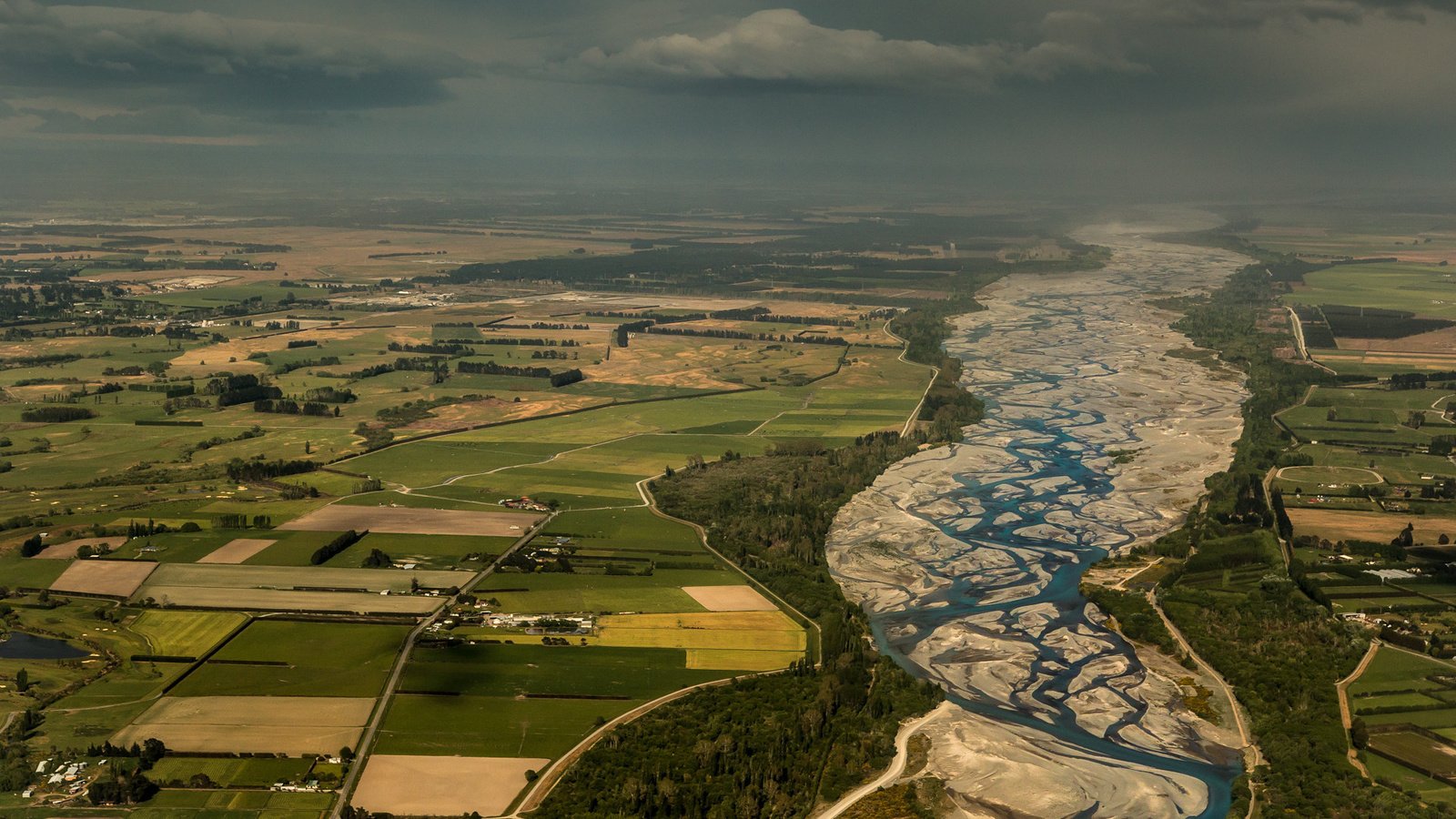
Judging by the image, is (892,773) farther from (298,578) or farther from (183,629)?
(298,578)

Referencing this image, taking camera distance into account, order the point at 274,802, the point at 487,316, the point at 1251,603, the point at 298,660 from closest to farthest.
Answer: the point at 274,802, the point at 298,660, the point at 1251,603, the point at 487,316

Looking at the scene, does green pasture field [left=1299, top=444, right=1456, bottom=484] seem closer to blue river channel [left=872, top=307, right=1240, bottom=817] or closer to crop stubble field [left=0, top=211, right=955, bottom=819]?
blue river channel [left=872, top=307, right=1240, bottom=817]

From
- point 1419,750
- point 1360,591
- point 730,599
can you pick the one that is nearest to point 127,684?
point 730,599

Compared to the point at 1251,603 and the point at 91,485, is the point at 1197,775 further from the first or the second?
the point at 91,485

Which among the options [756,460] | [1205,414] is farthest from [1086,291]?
[756,460]

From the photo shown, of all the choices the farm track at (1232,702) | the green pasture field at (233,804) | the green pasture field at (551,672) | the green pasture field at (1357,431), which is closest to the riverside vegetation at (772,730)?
the green pasture field at (551,672)

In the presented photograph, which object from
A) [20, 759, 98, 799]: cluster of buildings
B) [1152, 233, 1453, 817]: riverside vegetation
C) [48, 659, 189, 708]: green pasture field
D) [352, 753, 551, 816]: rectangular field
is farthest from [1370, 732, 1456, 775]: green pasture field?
[48, 659, 189, 708]: green pasture field

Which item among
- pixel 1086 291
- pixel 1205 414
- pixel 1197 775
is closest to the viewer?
pixel 1197 775
